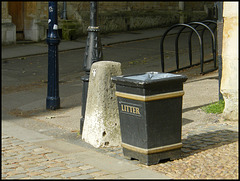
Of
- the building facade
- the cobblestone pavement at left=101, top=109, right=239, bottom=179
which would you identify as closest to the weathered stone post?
the cobblestone pavement at left=101, top=109, right=239, bottom=179

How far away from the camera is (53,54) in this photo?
10.0m

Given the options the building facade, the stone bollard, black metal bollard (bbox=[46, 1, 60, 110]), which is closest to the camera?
the stone bollard

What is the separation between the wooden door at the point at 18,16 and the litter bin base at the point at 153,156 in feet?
50.5

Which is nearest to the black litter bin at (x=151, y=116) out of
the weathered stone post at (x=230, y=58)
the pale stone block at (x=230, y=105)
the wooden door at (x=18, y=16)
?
the weathered stone post at (x=230, y=58)

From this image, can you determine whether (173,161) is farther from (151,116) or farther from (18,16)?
(18,16)

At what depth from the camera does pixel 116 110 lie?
24.1 ft

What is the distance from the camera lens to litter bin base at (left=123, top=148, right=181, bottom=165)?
6.46 m

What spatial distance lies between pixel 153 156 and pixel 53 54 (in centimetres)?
416

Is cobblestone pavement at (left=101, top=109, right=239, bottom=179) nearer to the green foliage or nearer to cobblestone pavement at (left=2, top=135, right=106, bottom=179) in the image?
the green foliage

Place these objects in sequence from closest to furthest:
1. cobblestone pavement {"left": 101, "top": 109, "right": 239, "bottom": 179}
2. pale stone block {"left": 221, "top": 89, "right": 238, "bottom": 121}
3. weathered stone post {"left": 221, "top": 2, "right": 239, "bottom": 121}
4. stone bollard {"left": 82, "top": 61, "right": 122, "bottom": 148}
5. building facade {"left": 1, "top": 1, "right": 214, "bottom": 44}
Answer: cobblestone pavement {"left": 101, "top": 109, "right": 239, "bottom": 179} < stone bollard {"left": 82, "top": 61, "right": 122, "bottom": 148} < weathered stone post {"left": 221, "top": 2, "right": 239, "bottom": 121} < pale stone block {"left": 221, "top": 89, "right": 238, "bottom": 121} < building facade {"left": 1, "top": 1, "right": 214, "bottom": 44}

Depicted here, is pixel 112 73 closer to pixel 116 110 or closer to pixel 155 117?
pixel 116 110

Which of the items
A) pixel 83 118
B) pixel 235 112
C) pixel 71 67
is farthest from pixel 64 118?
pixel 71 67

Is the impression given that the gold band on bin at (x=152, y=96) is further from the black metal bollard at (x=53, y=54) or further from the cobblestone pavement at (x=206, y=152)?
the black metal bollard at (x=53, y=54)

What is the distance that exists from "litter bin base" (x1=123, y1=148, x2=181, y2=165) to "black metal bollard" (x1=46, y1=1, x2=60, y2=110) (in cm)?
369
